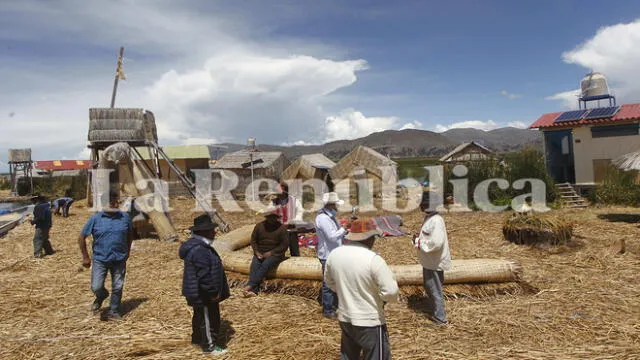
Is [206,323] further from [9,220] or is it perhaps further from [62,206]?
[62,206]

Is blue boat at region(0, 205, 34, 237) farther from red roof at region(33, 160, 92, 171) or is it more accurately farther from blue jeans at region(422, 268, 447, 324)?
red roof at region(33, 160, 92, 171)

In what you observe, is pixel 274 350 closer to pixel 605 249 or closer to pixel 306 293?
pixel 306 293

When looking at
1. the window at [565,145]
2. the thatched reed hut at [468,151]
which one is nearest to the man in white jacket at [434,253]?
the window at [565,145]

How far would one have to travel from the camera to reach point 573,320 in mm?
5566

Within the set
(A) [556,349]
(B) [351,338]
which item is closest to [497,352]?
(A) [556,349]

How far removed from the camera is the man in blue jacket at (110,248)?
583 centimetres

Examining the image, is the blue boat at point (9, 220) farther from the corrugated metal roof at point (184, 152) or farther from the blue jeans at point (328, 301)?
the blue jeans at point (328, 301)

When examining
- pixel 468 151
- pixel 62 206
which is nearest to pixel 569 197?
pixel 468 151

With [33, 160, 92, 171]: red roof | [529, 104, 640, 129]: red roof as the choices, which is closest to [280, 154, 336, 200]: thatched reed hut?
[529, 104, 640, 129]: red roof

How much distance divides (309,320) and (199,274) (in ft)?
6.14

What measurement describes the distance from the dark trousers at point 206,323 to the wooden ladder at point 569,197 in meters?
17.2

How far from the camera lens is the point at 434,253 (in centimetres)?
548

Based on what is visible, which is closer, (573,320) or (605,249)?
(573,320)

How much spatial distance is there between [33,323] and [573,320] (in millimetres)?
6927
